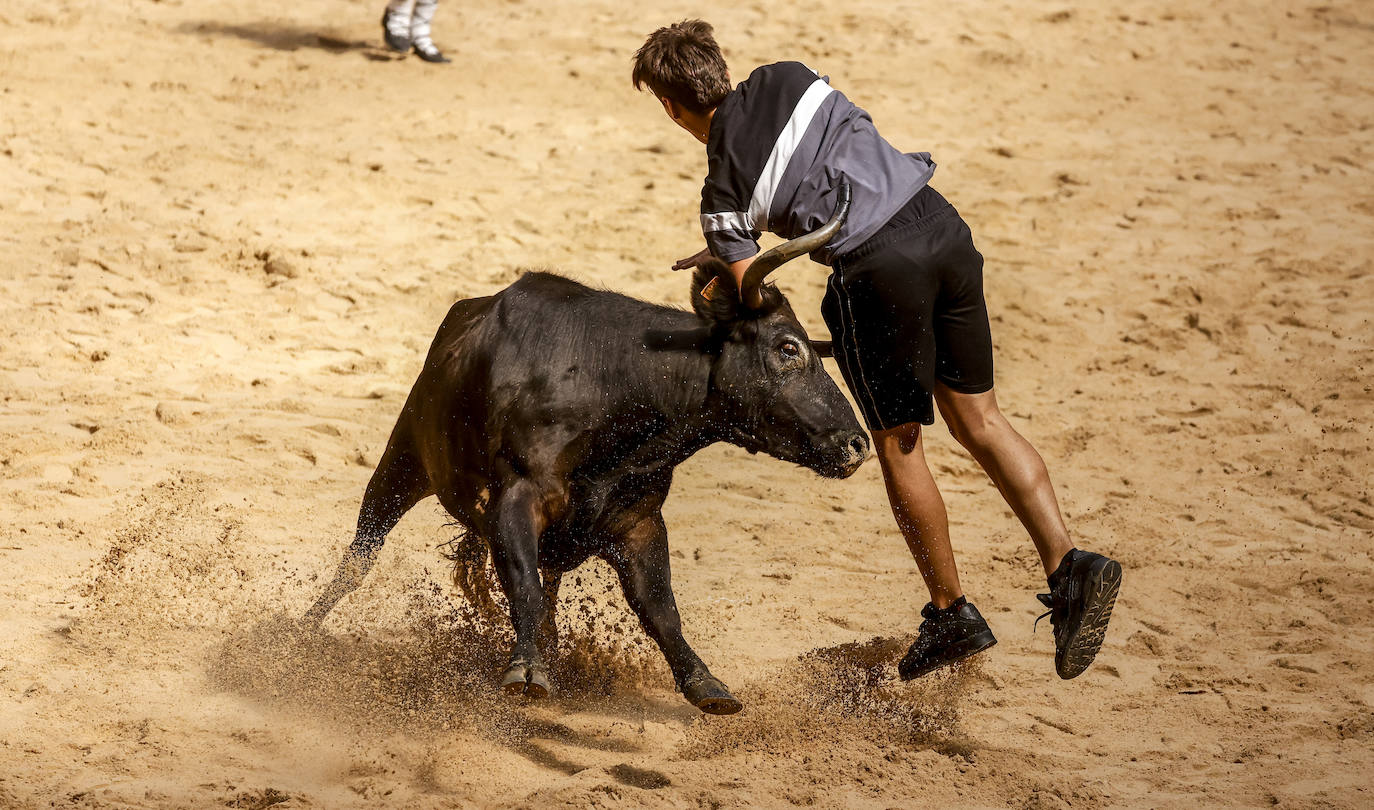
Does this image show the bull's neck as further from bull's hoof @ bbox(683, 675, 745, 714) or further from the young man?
bull's hoof @ bbox(683, 675, 745, 714)

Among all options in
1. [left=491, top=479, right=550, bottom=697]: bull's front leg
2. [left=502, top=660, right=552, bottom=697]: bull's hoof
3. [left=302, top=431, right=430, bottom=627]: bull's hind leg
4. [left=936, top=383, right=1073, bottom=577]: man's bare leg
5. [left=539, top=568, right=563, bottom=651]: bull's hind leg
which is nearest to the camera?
[left=502, top=660, right=552, bottom=697]: bull's hoof

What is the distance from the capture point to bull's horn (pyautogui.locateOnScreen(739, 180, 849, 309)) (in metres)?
3.89

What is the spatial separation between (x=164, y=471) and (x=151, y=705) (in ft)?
6.41

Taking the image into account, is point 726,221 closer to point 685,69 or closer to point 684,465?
point 685,69

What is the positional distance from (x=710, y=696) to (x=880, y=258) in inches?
55.9

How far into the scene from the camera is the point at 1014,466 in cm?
426

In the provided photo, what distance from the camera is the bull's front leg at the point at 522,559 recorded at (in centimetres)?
396

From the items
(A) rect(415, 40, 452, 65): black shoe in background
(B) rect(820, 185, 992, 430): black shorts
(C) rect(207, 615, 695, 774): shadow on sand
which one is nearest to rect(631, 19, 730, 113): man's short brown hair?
(B) rect(820, 185, 992, 430): black shorts

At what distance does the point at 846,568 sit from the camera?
5.89 m

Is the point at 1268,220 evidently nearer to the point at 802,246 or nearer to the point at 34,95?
the point at 802,246

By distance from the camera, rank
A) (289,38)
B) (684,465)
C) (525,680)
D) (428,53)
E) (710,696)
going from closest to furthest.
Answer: (525,680), (710,696), (684,465), (428,53), (289,38)

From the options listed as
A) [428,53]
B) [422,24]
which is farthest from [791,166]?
[422,24]

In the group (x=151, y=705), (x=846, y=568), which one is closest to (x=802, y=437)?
(x=846, y=568)

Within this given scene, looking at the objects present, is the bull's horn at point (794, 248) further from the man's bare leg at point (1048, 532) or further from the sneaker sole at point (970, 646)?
the sneaker sole at point (970, 646)
